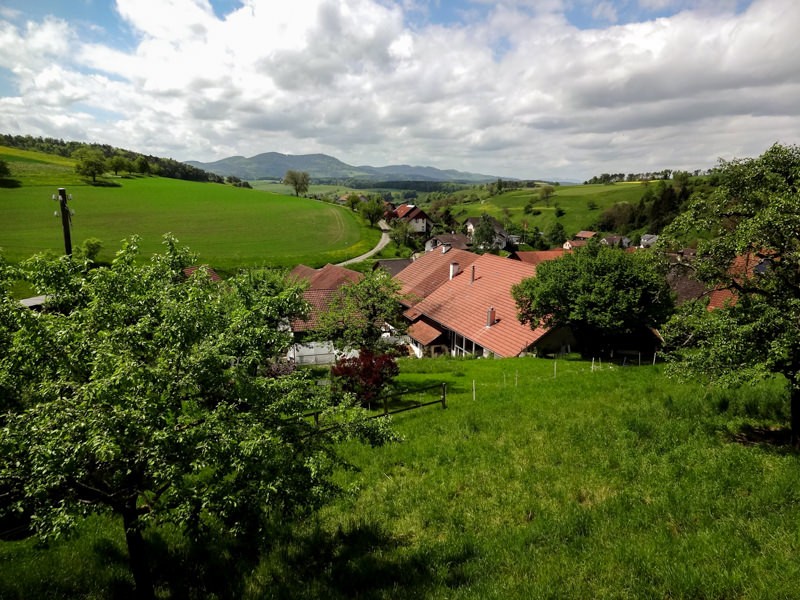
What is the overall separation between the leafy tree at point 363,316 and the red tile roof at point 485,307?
38.0 ft

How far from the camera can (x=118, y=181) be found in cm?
11981

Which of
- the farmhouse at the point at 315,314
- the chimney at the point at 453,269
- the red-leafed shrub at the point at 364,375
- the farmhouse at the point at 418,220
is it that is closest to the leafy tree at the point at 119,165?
the farmhouse at the point at 418,220

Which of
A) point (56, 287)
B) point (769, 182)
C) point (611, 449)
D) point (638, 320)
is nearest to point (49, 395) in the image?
point (56, 287)

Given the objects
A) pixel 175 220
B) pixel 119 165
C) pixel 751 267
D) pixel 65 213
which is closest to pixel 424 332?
pixel 65 213

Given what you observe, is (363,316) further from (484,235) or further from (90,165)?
(90,165)

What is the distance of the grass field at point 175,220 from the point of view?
243 feet

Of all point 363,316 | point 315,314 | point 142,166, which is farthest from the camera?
point 142,166

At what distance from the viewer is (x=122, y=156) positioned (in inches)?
5591

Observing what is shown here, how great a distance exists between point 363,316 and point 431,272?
26538mm

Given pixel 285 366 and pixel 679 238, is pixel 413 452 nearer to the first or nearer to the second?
pixel 285 366

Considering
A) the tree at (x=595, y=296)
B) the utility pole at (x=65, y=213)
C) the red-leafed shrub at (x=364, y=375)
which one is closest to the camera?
the red-leafed shrub at (x=364, y=375)

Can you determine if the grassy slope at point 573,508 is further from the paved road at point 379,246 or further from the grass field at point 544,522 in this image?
the paved road at point 379,246

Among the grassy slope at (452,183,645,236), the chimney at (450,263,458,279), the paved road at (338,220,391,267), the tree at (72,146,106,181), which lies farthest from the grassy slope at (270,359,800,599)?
the grassy slope at (452,183,645,236)

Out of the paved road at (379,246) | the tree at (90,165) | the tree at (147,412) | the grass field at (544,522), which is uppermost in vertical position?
the tree at (90,165)
